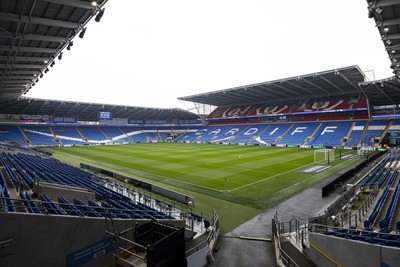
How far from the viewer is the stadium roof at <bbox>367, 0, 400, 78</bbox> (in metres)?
10.6

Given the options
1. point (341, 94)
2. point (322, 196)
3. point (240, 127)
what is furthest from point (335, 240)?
point (240, 127)

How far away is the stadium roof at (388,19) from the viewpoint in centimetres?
1055

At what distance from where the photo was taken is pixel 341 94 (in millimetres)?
53000

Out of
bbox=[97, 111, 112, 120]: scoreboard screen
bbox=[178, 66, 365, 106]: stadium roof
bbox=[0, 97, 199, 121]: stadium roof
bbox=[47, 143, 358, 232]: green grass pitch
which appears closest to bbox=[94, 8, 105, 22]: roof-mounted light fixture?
bbox=[47, 143, 358, 232]: green grass pitch

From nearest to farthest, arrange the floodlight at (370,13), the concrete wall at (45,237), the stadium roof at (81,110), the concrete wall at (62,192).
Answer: the concrete wall at (45,237), the concrete wall at (62,192), the floodlight at (370,13), the stadium roof at (81,110)

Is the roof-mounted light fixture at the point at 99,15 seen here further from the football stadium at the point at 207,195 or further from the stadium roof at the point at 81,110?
the stadium roof at the point at 81,110

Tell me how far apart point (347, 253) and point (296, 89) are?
50175 mm

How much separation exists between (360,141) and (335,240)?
43.7 meters

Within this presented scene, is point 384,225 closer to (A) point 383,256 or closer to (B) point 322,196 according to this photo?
(A) point 383,256

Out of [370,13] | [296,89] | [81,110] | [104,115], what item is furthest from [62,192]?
[81,110]

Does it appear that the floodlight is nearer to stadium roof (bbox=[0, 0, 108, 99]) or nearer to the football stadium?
the football stadium

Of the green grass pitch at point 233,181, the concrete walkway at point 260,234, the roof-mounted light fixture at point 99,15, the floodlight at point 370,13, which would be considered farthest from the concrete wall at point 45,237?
the floodlight at point 370,13

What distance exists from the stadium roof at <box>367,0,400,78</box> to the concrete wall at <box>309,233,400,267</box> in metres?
10.3

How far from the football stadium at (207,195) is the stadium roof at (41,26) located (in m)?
0.06
